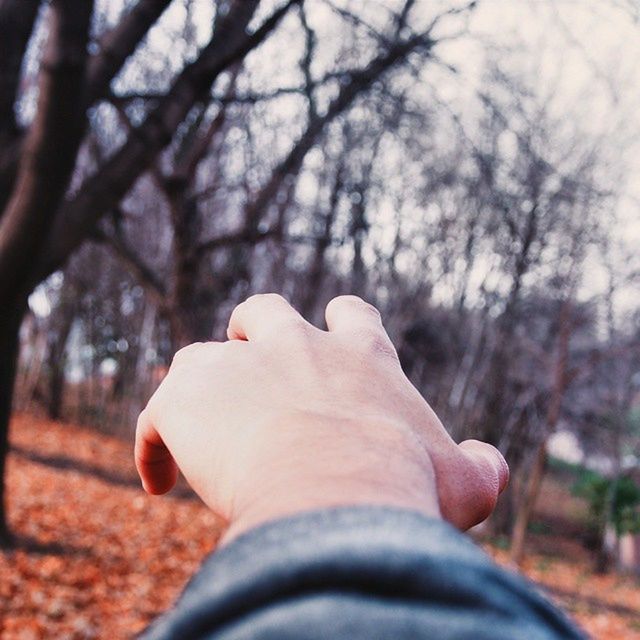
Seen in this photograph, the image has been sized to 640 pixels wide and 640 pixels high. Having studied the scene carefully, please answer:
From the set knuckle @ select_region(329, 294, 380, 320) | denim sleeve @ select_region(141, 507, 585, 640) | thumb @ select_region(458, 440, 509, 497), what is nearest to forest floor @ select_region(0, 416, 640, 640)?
knuckle @ select_region(329, 294, 380, 320)

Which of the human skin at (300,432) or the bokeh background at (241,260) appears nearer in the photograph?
the human skin at (300,432)

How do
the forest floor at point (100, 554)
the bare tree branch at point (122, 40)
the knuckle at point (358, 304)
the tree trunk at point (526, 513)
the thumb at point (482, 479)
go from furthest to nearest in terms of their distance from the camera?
the tree trunk at point (526, 513), the forest floor at point (100, 554), the bare tree branch at point (122, 40), the knuckle at point (358, 304), the thumb at point (482, 479)

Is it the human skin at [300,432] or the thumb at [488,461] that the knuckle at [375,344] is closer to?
the human skin at [300,432]

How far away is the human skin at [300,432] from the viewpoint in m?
0.64

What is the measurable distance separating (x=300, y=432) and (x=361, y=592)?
0.85 ft

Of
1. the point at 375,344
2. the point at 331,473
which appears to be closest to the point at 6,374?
the point at 375,344

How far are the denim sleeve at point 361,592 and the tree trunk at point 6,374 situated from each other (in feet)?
15.3

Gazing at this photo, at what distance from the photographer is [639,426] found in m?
18.7

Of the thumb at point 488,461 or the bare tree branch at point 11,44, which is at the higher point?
the bare tree branch at point 11,44

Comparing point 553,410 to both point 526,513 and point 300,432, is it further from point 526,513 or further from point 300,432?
point 300,432

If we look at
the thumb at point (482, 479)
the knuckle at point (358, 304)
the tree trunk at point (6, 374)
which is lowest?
the tree trunk at point (6, 374)

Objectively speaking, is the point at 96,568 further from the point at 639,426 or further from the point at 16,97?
the point at 639,426

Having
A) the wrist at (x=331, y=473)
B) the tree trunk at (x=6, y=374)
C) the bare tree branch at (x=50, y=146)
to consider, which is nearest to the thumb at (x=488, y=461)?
the wrist at (x=331, y=473)

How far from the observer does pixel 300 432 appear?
0.73 m
